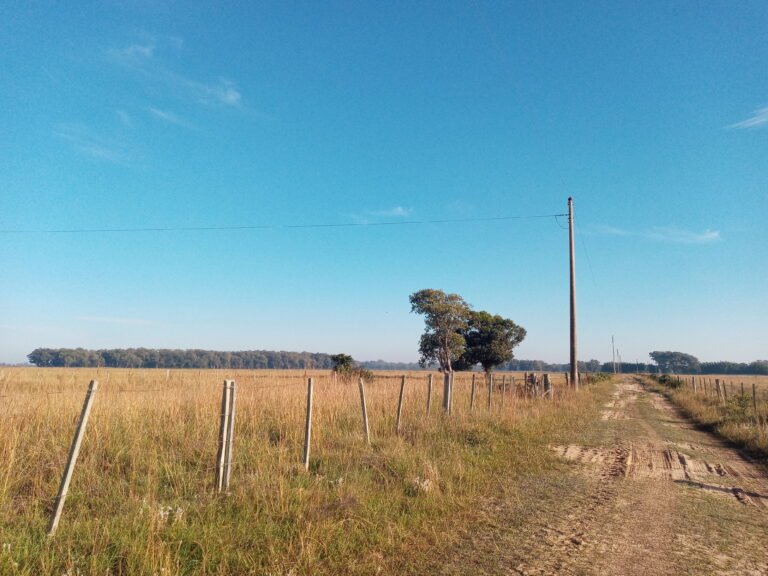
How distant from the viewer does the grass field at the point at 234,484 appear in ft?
14.0

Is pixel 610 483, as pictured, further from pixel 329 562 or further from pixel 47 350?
pixel 47 350

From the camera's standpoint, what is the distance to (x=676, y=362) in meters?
191

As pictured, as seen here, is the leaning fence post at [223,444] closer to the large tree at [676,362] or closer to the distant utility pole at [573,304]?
the distant utility pole at [573,304]

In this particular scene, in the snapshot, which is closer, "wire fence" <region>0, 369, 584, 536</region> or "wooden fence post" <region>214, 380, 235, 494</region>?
"wire fence" <region>0, 369, 584, 536</region>

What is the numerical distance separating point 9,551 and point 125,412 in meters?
5.19

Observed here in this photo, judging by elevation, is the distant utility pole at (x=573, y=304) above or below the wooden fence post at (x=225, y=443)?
above

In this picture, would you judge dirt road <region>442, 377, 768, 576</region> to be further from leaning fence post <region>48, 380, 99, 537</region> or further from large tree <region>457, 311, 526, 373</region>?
large tree <region>457, 311, 526, 373</region>

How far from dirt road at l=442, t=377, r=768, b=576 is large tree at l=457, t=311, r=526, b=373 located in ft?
154

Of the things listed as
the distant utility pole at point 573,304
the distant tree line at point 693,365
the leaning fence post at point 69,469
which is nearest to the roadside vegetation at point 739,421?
the distant utility pole at point 573,304

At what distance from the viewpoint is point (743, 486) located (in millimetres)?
8234

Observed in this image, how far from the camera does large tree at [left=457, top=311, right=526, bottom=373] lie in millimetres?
57438

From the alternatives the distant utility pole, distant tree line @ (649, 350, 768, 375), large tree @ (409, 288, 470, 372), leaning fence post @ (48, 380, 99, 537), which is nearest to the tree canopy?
large tree @ (409, 288, 470, 372)

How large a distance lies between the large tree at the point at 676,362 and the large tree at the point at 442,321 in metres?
166

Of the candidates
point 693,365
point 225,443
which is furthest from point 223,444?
point 693,365
